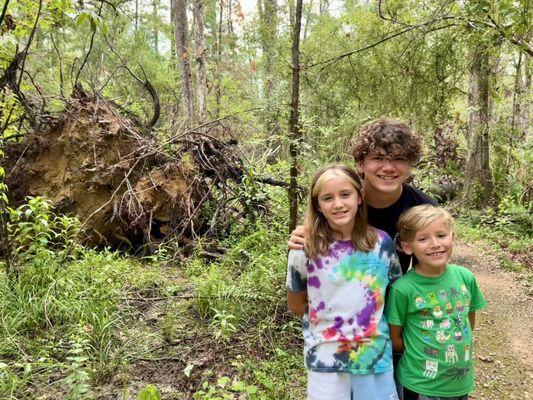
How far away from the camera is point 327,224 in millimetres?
2113

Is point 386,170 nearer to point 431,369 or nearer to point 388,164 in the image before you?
point 388,164

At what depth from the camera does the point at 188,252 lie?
19.5ft

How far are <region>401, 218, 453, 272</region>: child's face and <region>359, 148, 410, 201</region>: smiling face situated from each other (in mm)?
279

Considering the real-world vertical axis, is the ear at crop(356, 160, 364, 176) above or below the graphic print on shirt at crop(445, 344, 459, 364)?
above

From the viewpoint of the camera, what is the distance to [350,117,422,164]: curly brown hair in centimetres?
212

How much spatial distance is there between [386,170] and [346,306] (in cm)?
74

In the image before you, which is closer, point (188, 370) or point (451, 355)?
point (451, 355)

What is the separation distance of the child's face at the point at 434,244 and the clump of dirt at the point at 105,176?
4.42m

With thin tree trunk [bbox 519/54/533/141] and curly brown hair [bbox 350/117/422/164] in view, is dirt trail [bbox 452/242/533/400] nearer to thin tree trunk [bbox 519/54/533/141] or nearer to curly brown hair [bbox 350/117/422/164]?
curly brown hair [bbox 350/117/422/164]

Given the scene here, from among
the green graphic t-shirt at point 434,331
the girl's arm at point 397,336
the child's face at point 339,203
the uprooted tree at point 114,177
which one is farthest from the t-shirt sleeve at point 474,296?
the uprooted tree at point 114,177

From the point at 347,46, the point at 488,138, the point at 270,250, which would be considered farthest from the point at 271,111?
the point at 488,138

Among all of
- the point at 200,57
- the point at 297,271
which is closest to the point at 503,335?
the point at 297,271

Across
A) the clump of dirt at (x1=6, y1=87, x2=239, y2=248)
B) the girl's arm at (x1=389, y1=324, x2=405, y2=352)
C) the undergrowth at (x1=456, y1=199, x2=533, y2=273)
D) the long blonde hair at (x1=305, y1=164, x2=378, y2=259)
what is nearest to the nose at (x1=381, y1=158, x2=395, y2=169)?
the long blonde hair at (x1=305, y1=164, x2=378, y2=259)

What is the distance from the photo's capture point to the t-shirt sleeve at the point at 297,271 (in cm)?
206
